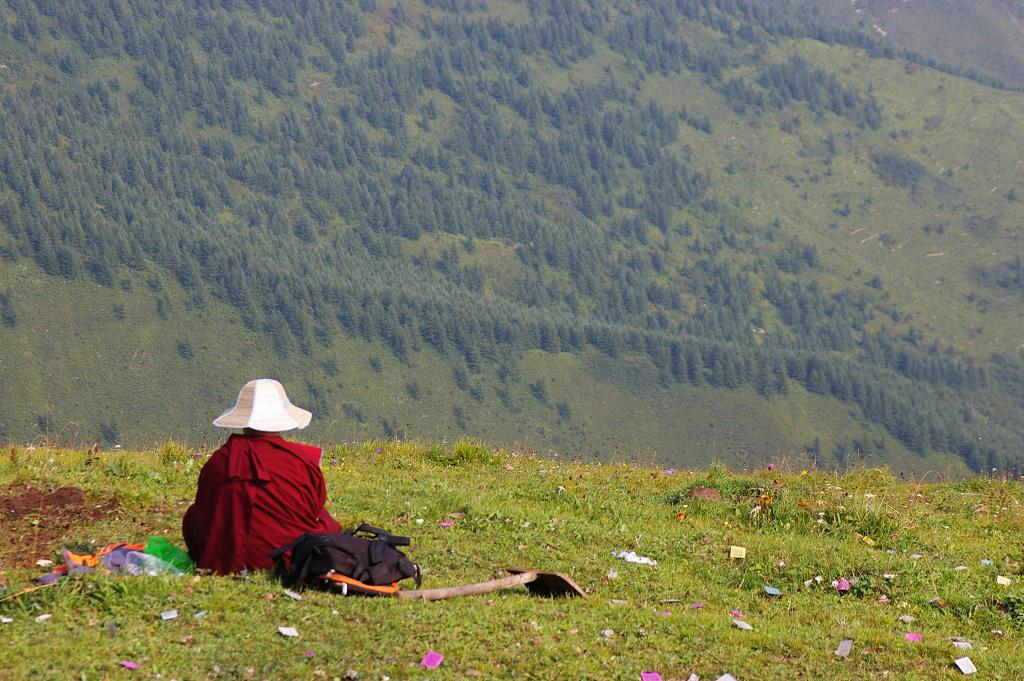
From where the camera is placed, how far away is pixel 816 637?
504 inches

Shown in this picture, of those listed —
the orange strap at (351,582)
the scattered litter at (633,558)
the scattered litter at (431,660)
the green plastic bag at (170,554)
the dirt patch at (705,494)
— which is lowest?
the dirt patch at (705,494)

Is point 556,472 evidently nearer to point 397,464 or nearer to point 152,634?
point 397,464

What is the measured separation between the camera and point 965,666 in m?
12.0

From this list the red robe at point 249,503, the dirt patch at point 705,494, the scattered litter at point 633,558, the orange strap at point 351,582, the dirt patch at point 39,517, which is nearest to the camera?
the orange strap at point 351,582

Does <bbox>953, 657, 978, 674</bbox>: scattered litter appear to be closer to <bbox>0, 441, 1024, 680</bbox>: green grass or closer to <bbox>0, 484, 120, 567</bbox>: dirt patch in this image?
<bbox>0, 441, 1024, 680</bbox>: green grass

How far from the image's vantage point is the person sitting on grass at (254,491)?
13.8 metres

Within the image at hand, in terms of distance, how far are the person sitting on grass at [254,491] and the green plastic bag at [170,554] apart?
0.36 feet

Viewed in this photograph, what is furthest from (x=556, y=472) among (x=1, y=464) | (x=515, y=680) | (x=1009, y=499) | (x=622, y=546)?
(x=515, y=680)

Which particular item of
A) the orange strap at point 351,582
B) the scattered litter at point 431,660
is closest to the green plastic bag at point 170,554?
the orange strap at point 351,582

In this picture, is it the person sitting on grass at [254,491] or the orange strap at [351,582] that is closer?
the orange strap at [351,582]

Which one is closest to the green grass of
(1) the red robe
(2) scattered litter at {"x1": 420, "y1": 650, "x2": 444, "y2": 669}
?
(2) scattered litter at {"x1": 420, "y1": 650, "x2": 444, "y2": 669}

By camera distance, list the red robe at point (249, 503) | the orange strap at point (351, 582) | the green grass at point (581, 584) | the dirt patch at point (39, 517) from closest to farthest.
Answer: the green grass at point (581, 584) < the orange strap at point (351, 582) < the red robe at point (249, 503) < the dirt patch at point (39, 517)

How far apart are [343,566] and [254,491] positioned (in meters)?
1.42

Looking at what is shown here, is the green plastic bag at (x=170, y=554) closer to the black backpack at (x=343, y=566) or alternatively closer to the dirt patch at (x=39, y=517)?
the black backpack at (x=343, y=566)
